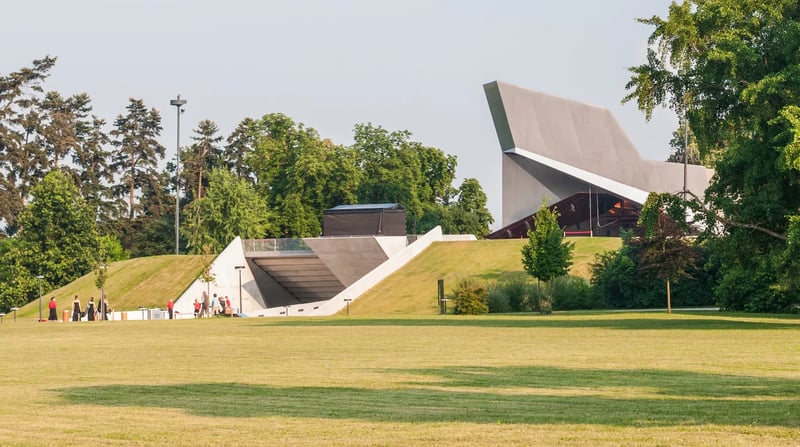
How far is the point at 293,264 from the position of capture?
6756 cm

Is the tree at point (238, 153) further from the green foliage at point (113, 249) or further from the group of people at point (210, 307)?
the group of people at point (210, 307)

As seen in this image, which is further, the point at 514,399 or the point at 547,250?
the point at 547,250

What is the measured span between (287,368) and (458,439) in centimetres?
884

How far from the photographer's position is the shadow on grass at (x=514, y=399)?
1137 cm

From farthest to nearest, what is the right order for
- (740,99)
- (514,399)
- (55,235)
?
(55,235), (740,99), (514,399)

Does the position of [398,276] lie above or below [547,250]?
below

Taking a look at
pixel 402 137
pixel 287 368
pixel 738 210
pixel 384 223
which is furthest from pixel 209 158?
pixel 287 368

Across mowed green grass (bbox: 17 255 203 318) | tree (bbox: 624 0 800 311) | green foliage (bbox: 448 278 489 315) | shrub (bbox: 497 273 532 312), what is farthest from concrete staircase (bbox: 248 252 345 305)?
tree (bbox: 624 0 800 311)

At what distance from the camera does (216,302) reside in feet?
204

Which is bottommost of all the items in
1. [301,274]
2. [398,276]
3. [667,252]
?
[398,276]

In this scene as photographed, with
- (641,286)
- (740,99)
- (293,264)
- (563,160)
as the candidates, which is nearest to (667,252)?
(641,286)

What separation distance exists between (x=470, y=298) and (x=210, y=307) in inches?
633

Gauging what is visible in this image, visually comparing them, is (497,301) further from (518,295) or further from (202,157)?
(202,157)

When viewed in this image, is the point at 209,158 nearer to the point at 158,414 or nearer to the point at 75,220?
the point at 75,220
